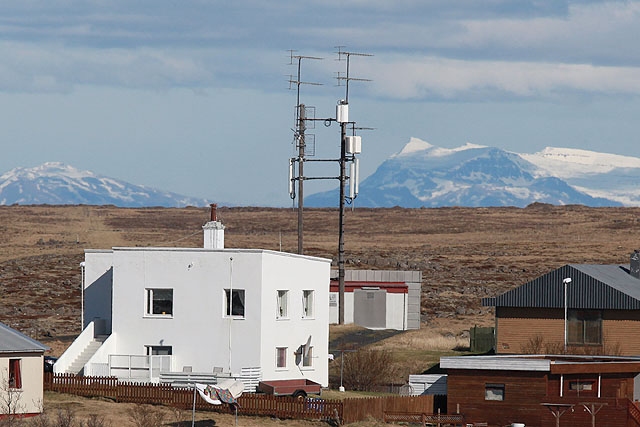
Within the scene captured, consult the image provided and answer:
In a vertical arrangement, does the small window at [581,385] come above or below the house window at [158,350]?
below

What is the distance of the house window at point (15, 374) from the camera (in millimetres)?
38344

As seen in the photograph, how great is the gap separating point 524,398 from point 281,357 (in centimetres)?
1017

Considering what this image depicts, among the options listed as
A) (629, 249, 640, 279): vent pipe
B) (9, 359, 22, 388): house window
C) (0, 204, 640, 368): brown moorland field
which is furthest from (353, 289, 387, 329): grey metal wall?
(9, 359, 22, 388): house window

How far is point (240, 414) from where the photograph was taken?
134 feet

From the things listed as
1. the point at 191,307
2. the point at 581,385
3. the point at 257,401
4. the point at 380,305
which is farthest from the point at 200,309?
the point at 380,305

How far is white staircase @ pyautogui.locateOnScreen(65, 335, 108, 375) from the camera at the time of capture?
1859 inches

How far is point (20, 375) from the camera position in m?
38.5

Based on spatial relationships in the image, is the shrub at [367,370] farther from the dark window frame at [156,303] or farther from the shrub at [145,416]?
the shrub at [145,416]

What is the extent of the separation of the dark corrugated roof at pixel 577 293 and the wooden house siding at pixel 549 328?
1.20 feet

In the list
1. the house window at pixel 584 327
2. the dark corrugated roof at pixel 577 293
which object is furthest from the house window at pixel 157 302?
the house window at pixel 584 327

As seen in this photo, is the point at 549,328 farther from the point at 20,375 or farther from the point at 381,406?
the point at 20,375

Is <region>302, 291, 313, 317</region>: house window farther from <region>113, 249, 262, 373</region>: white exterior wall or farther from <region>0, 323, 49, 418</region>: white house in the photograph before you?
<region>0, 323, 49, 418</region>: white house

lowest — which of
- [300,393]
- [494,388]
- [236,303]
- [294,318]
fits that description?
[300,393]

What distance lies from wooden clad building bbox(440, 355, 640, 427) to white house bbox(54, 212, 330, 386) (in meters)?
7.29
